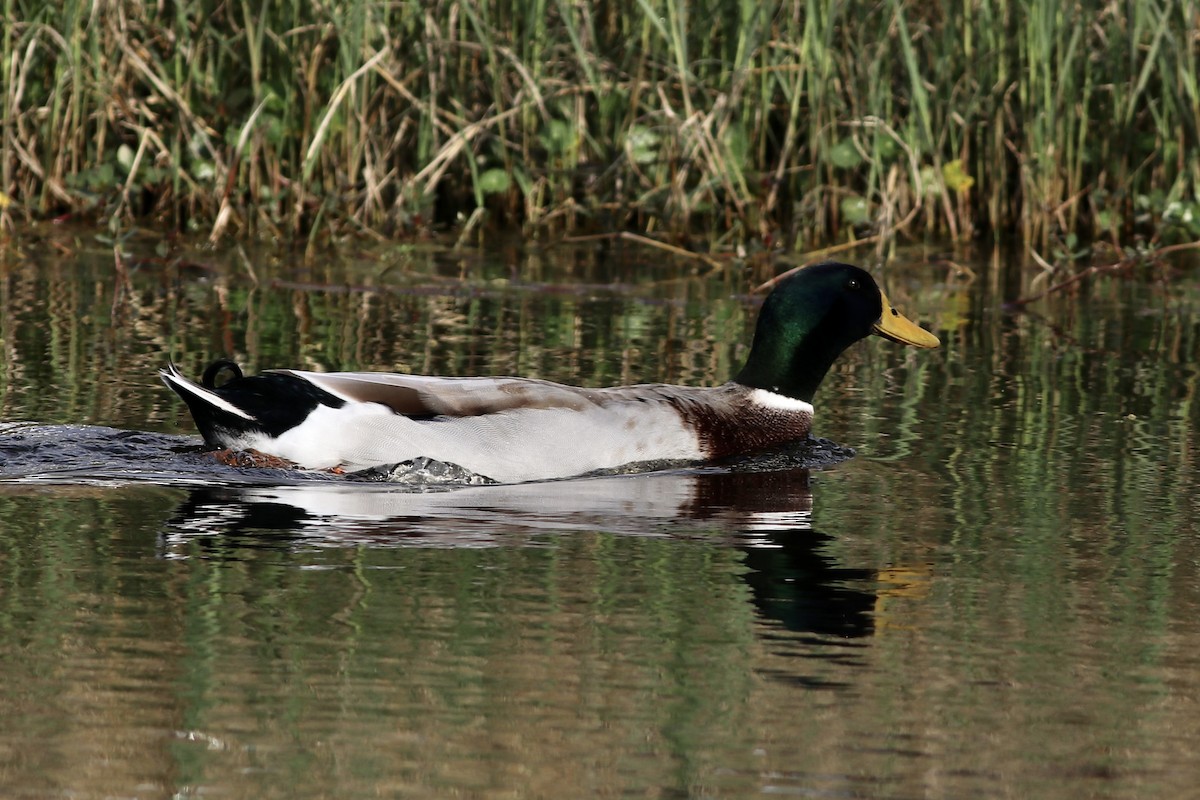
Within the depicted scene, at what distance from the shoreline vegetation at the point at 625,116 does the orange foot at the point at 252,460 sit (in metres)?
4.97

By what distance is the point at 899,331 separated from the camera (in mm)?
8125

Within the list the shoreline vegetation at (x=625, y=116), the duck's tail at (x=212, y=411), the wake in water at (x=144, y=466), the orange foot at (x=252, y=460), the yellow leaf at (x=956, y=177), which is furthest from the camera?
the yellow leaf at (x=956, y=177)

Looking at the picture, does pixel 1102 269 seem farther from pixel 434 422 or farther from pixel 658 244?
pixel 434 422

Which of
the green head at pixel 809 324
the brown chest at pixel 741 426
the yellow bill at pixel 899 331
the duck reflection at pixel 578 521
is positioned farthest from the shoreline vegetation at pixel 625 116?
the duck reflection at pixel 578 521

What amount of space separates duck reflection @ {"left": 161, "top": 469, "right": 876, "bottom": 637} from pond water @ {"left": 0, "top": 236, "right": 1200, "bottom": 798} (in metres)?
0.02

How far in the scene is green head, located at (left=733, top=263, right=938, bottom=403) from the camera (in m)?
7.80

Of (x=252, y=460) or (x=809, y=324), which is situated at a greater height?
(x=809, y=324)

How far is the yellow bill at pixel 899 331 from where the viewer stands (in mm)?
8094

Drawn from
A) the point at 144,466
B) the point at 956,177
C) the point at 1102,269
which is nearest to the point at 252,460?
the point at 144,466

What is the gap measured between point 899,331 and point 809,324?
0.40 metres

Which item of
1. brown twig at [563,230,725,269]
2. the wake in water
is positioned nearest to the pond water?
the wake in water

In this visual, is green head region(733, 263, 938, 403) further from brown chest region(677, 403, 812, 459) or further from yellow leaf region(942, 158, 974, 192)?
yellow leaf region(942, 158, 974, 192)

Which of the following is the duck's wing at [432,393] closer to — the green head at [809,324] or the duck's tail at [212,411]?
the duck's tail at [212,411]

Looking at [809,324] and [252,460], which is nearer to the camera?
[252,460]
